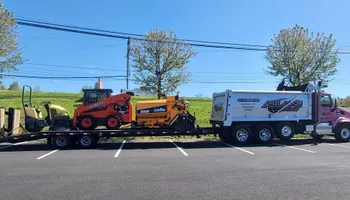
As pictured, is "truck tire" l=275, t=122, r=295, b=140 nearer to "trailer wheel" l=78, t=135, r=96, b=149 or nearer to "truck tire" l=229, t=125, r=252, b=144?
"truck tire" l=229, t=125, r=252, b=144

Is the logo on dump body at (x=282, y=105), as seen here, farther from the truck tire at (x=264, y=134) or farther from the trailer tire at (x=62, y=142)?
the trailer tire at (x=62, y=142)

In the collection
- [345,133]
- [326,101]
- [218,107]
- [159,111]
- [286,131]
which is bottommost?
[345,133]

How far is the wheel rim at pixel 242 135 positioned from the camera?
14.4m

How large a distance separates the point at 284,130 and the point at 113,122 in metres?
8.61

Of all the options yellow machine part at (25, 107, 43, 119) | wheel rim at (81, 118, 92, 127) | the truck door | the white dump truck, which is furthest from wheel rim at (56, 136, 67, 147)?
the truck door

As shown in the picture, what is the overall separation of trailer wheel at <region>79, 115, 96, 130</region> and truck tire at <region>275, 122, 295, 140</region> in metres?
9.23

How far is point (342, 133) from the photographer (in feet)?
51.0

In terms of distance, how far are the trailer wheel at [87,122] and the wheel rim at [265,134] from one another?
8258 millimetres

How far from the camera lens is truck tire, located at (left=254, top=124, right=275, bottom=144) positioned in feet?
47.6

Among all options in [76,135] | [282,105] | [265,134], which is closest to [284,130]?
[265,134]

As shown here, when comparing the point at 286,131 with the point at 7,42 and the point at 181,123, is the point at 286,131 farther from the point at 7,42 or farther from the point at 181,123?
the point at 7,42

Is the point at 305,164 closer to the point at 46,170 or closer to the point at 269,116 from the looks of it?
the point at 269,116

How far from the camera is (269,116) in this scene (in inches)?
579

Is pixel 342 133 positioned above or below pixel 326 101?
below
